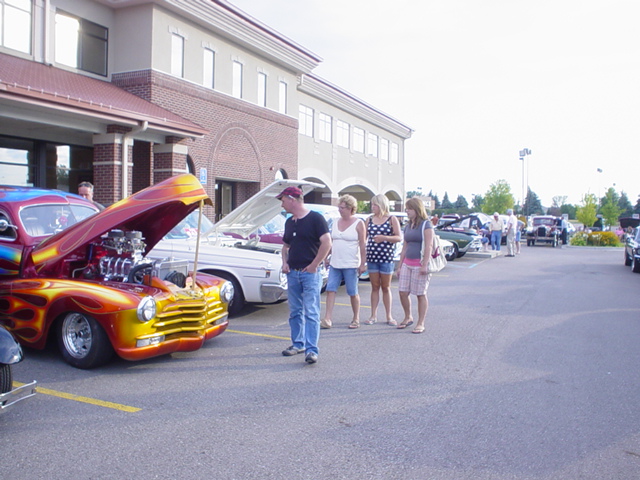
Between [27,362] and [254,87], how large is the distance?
1590 centimetres

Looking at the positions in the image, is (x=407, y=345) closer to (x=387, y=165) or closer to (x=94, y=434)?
(x=94, y=434)

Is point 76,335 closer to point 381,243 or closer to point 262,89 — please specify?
point 381,243

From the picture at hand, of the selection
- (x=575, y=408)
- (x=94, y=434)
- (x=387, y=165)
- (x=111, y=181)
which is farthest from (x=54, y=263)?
(x=387, y=165)

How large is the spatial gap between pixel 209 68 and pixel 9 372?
50.9 feet

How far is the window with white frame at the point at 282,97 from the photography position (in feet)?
71.6

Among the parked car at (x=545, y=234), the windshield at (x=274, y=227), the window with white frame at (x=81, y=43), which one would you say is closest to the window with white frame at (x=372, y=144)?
the parked car at (x=545, y=234)

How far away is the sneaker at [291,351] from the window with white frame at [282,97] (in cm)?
1697

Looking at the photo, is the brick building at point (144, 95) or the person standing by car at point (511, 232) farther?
the person standing by car at point (511, 232)

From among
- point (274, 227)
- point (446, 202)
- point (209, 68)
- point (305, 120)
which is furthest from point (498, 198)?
point (446, 202)

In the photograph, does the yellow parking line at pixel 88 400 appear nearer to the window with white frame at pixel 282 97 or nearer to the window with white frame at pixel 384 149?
the window with white frame at pixel 282 97

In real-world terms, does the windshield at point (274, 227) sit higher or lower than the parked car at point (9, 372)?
higher

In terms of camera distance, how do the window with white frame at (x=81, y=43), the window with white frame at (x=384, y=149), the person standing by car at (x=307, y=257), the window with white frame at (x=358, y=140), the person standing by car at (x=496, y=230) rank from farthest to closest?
the window with white frame at (x=384, y=149) < the window with white frame at (x=358, y=140) < the person standing by car at (x=496, y=230) < the window with white frame at (x=81, y=43) < the person standing by car at (x=307, y=257)

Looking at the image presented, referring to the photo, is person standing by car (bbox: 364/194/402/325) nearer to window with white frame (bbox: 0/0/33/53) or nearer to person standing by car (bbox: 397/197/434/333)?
person standing by car (bbox: 397/197/434/333)

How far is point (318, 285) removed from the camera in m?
5.91
